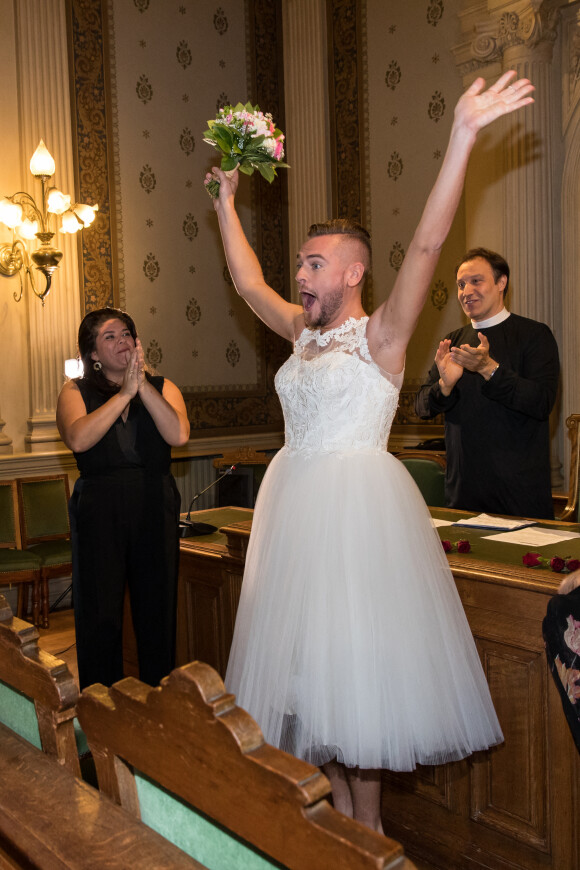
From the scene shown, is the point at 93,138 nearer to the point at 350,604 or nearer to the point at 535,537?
the point at 535,537

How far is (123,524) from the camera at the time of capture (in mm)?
2854

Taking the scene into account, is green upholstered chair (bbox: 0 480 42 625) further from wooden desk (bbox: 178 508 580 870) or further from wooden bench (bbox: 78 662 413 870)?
wooden bench (bbox: 78 662 413 870)

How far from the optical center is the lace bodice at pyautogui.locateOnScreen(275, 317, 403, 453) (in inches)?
80.7

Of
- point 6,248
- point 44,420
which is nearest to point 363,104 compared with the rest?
point 6,248

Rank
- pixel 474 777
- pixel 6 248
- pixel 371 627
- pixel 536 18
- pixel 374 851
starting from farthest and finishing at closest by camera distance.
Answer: pixel 6 248, pixel 536 18, pixel 474 777, pixel 371 627, pixel 374 851

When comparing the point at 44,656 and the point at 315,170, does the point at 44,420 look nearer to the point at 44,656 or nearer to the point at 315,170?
the point at 315,170

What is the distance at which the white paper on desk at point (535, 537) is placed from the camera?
2521 millimetres

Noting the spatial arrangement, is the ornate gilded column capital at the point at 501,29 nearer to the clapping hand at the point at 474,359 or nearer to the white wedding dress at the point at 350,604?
the clapping hand at the point at 474,359

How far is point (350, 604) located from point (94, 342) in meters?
1.58

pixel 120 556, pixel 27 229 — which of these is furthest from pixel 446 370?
pixel 27 229

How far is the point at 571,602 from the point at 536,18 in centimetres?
428

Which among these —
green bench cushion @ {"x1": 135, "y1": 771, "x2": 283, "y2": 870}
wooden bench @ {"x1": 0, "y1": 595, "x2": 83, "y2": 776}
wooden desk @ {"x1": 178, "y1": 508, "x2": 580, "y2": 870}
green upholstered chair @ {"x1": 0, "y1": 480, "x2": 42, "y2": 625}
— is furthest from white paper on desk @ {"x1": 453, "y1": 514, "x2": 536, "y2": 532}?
green upholstered chair @ {"x1": 0, "y1": 480, "x2": 42, "y2": 625}

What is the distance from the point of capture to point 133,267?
6.40 meters

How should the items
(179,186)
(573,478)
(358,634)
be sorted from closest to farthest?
(358,634) → (573,478) → (179,186)
